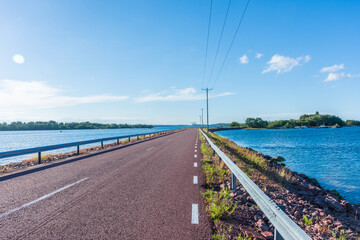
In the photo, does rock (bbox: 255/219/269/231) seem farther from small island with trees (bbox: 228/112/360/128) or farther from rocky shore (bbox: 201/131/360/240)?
small island with trees (bbox: 228/112/360/128)

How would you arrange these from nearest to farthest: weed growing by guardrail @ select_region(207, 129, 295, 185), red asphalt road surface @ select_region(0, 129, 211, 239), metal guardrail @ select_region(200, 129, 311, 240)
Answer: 1. metal guardrail @ select_region(200, 129, 311, 240)
2. red asphalt road surface @ select_region(0, 129, 211, 239)
3. weed growing by guardrail @ select_region(207, 129, 295, 185)

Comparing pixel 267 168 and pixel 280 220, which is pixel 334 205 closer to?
pixel 267 168

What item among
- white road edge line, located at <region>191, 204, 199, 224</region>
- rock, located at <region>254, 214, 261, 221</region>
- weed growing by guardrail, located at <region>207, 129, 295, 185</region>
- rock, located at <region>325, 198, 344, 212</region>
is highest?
white road edge line, located at <region>191, 204, 199, 224</region>

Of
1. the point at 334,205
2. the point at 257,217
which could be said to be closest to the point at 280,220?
the point at 257,217

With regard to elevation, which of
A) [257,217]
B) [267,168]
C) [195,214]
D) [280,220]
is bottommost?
[267,168]

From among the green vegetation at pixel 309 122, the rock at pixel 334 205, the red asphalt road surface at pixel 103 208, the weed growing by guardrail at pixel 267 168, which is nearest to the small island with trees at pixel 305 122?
the green vegetation at pixel 309 122

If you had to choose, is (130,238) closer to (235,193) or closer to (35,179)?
(235,193)

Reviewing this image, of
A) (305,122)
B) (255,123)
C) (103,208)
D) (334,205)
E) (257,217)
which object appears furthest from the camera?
(305,122)

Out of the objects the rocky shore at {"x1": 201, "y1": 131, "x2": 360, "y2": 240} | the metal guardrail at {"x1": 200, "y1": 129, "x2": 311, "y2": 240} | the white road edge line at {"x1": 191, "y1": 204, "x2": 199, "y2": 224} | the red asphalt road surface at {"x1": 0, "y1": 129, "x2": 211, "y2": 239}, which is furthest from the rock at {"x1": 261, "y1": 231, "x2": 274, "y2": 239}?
the white road edge line at {"x1": 191, "y1": 204, "x2": 199, "y2": 224}

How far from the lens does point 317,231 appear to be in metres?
4.00

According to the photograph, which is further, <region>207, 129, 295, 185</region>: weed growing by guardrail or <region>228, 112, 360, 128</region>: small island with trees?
<region>228, 112, 360, 128</region>: small island with trees

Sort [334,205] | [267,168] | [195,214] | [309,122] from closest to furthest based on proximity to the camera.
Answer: [195,214] < [334,205] < [267,168] < [309,122]

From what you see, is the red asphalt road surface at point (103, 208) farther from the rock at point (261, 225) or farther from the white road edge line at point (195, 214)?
the rock at point (261, 225)

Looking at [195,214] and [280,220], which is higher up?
[280,220]
